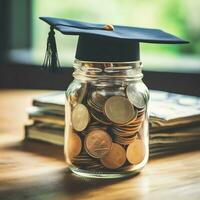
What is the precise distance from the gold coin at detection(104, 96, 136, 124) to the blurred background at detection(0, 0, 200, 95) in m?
1.33

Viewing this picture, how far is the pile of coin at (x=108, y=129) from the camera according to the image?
37.2 inches

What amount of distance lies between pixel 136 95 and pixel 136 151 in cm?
10

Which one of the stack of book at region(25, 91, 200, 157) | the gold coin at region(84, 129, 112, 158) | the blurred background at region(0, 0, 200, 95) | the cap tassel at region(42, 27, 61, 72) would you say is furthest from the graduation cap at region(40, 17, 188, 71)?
the blurred background at region(0, 0, 200, 95)

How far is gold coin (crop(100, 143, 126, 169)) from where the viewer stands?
948 mm

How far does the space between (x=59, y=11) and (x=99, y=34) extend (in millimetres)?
1632

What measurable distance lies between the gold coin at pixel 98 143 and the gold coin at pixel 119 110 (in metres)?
0.03

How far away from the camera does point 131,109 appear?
37.8 inches

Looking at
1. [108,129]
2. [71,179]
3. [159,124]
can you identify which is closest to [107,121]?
[108,129]

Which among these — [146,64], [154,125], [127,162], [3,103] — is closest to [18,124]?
[3,103]

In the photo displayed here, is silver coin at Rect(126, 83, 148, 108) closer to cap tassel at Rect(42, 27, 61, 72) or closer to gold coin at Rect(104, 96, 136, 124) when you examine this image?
gold coin at Rect(104, 96, 136, 124)

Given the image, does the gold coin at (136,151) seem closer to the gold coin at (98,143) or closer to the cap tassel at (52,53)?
the gold coin at (98,143)

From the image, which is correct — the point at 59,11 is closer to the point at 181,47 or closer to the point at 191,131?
the point at 181,47

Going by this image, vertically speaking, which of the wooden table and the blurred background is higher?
the blurred background

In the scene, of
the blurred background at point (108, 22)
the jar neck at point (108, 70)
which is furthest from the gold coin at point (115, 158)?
the blurred background at point (108, 22)
